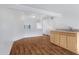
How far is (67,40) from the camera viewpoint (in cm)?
196

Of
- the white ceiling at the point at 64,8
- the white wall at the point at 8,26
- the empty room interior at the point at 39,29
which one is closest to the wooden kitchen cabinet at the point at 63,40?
the empty room interior at the point at 39,29

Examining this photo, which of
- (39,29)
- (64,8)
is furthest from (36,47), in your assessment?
(64,8)

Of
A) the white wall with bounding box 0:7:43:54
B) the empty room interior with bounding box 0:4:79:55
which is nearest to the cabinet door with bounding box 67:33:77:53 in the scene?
the empty room interior with bounding box 0:4:79:55

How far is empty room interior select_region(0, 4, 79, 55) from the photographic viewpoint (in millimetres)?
1921

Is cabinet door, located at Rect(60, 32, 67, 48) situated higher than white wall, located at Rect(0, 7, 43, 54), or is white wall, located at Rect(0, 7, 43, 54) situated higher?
white wall, located at Rect(0, 7, 43, 54)

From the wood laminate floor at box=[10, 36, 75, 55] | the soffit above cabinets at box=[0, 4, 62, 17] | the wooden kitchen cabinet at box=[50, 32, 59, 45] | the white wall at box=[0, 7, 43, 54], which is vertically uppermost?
the soffit above cabinets at box=[0, 4, 62, 17]

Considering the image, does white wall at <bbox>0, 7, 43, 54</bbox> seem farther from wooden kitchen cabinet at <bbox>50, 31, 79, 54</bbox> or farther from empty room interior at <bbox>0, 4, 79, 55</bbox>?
wooden kitchen cabinet at <bbox>50, 31, 79, 54</bbox>

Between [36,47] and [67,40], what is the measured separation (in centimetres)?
47

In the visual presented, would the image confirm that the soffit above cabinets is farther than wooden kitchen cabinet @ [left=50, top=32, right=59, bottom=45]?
No
